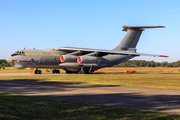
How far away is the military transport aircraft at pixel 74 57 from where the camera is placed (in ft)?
118

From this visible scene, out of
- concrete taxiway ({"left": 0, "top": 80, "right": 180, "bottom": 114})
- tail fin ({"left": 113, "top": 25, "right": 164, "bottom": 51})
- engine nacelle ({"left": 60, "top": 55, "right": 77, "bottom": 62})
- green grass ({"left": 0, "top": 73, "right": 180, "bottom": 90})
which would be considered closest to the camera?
concrete taxiway ({"left": 0, "top": 80, "right": 180, "bottom": 114})

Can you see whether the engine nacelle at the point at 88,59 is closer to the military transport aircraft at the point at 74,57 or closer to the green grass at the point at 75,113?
the military transport aircraft at the point at 74,57

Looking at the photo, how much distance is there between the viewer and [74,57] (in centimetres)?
3850

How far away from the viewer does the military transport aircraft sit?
35.9 meters

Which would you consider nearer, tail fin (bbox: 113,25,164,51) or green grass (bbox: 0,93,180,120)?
green grass (bbox: 0,93,180,120)

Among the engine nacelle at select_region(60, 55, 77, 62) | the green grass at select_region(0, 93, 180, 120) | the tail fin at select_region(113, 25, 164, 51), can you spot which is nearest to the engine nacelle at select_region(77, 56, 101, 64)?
the engine nacelle at select_region(60, 55, 77, 62)

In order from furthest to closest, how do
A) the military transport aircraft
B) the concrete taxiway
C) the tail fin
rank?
1. the tail fin
2. the military transport aircraft
3. the concrete taxiway

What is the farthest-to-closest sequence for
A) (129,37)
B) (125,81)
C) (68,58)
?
(129,37) → (68,58) → (125,81)

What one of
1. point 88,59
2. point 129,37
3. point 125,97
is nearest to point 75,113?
point 125,97

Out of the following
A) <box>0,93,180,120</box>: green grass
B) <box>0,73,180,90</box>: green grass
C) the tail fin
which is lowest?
<box>0,73,180,90</box>: green grass

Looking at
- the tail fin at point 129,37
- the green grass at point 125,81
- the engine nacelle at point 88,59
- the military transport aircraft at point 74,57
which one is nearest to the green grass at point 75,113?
the green grass at point 125,81

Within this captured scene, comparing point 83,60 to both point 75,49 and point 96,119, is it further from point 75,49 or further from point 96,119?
point 96,119

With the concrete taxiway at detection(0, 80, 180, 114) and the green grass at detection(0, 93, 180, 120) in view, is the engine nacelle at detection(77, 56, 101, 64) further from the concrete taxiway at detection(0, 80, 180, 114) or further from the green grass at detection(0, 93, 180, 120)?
the green grass at detection(0, 93, 180, 120)

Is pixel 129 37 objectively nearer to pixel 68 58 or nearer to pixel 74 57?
pixel 74 57
